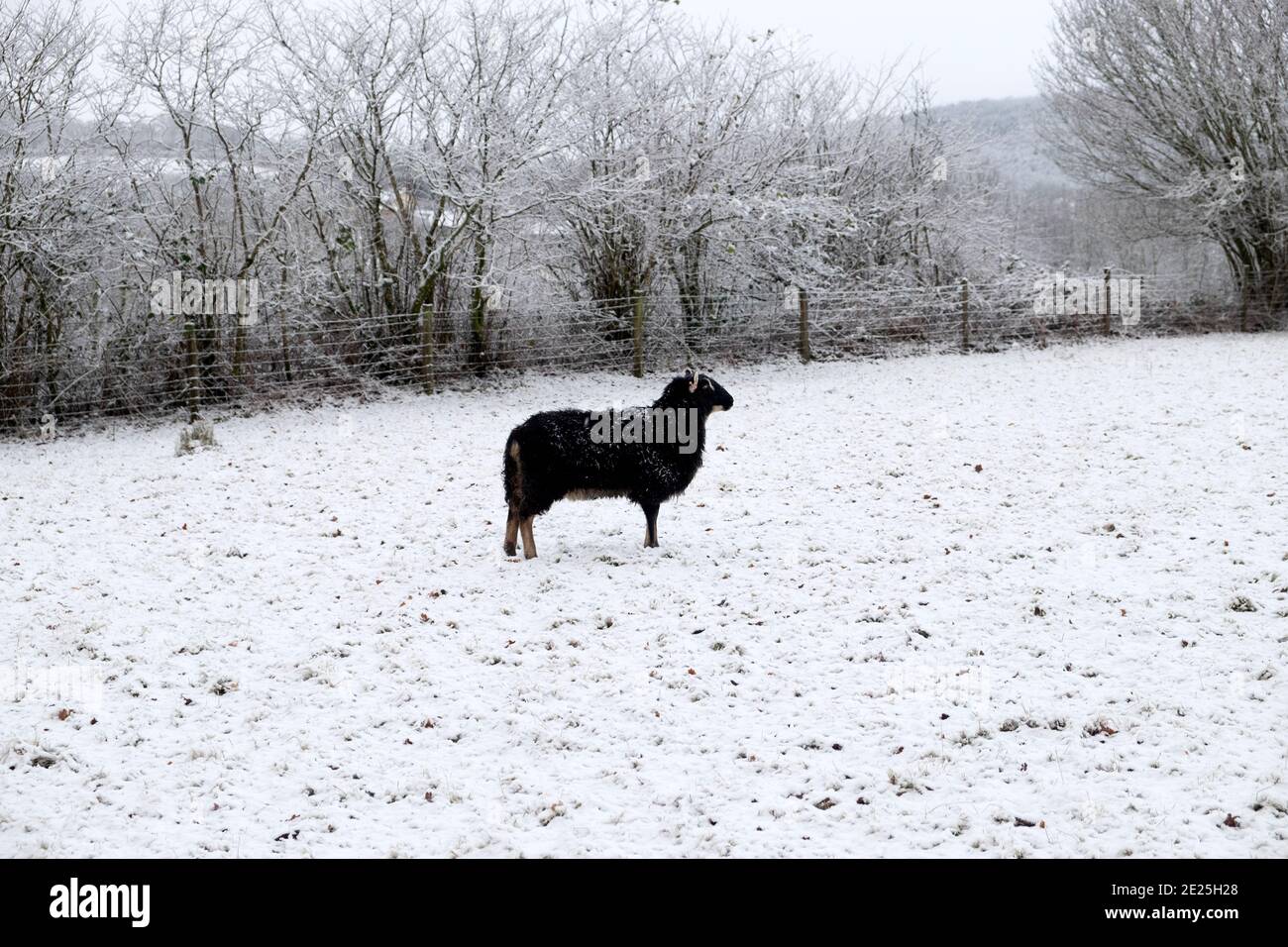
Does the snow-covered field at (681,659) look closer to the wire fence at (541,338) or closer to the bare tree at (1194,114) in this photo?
the wire fence at (541,338)

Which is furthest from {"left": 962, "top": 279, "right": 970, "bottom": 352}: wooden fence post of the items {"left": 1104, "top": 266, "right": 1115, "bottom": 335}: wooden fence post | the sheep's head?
the sheep's head

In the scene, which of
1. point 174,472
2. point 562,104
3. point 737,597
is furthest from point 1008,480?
point 562,104

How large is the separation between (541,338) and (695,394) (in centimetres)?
943

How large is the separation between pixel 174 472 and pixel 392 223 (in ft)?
23.3

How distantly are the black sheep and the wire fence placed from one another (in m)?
8.60

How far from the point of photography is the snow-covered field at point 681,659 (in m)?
4.10

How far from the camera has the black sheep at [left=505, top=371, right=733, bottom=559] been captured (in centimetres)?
754

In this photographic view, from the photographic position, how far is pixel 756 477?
9.97 metres

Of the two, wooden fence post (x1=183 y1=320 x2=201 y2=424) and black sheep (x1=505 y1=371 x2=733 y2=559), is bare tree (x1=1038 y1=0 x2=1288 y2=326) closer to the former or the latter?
black sheep (x1=505 y1=371 x2=733 y2=559)

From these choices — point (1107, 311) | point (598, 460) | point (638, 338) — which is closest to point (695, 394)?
point (598, 460)

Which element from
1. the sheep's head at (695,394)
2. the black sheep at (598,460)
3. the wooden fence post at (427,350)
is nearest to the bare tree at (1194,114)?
the wooden fence post at (427,350)

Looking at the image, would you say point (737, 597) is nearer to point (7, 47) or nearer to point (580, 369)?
point (580, 369)

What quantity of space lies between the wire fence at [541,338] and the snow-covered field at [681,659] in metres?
3.99
